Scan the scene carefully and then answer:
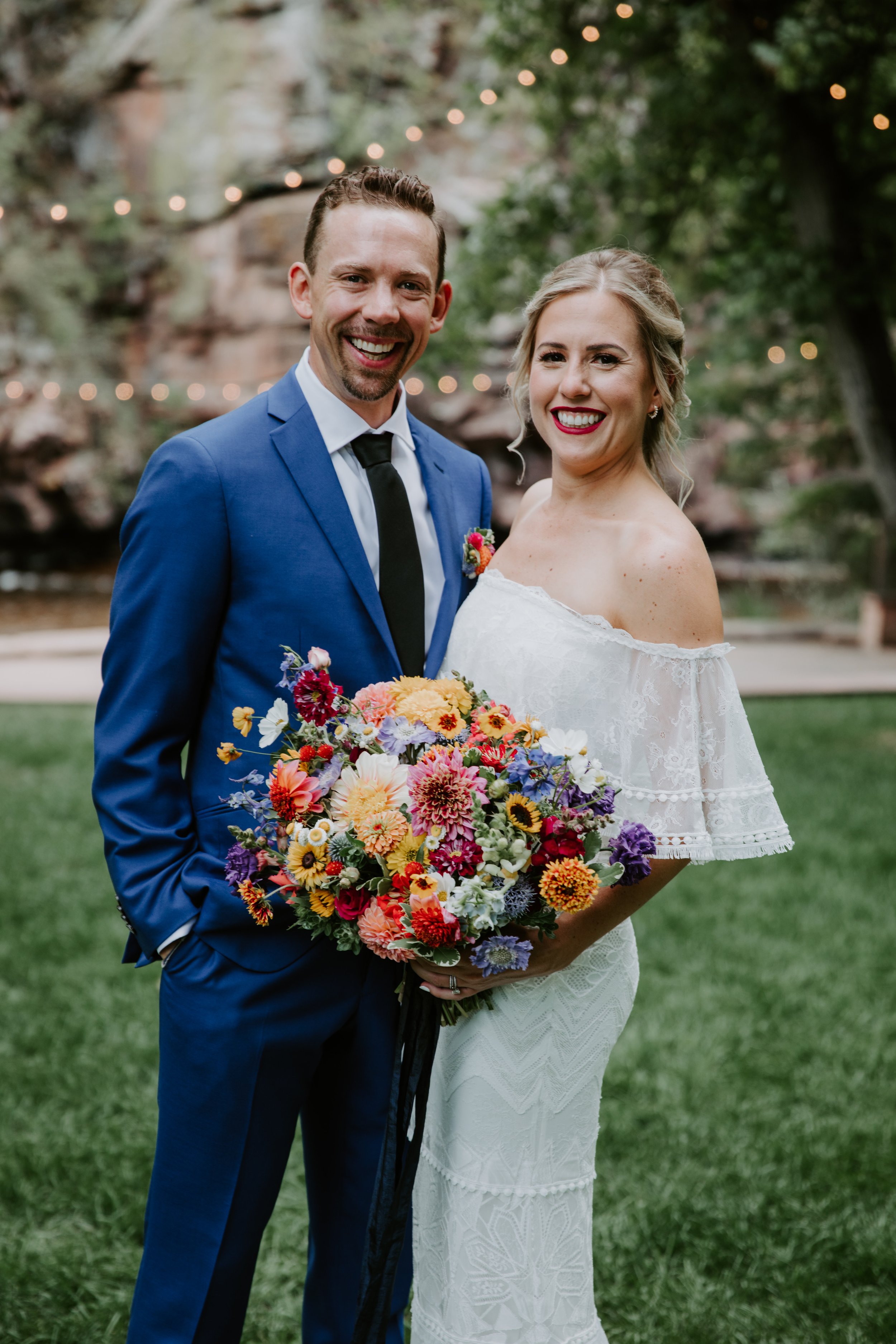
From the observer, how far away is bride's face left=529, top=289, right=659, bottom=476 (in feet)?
7.50

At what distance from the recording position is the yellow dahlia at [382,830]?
183 centimetres

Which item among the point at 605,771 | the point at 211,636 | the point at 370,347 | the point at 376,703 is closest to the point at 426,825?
the point at 376,703

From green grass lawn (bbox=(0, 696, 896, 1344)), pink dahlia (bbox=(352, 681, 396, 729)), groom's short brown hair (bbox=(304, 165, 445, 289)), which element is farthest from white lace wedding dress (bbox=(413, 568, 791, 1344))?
green grass lawn (bbox=(0, 696, 896, 1344))

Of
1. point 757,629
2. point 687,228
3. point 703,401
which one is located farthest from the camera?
point 757,629

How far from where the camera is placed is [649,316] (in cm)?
229

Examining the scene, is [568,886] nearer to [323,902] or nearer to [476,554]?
[323,902]

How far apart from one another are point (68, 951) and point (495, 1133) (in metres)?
3.59

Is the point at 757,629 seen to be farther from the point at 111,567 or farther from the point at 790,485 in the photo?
the point at 111,567

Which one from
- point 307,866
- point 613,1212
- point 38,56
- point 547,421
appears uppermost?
Answer: point 38,56

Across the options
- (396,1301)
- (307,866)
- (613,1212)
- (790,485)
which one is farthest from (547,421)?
(790,485)

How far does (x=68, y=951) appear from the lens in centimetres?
528

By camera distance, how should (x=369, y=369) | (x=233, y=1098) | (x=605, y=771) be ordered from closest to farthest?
(x=605, y=771), (x=233, y=1098), (x=369, y=369)

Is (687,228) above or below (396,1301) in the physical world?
above

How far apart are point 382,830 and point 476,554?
87 cm
